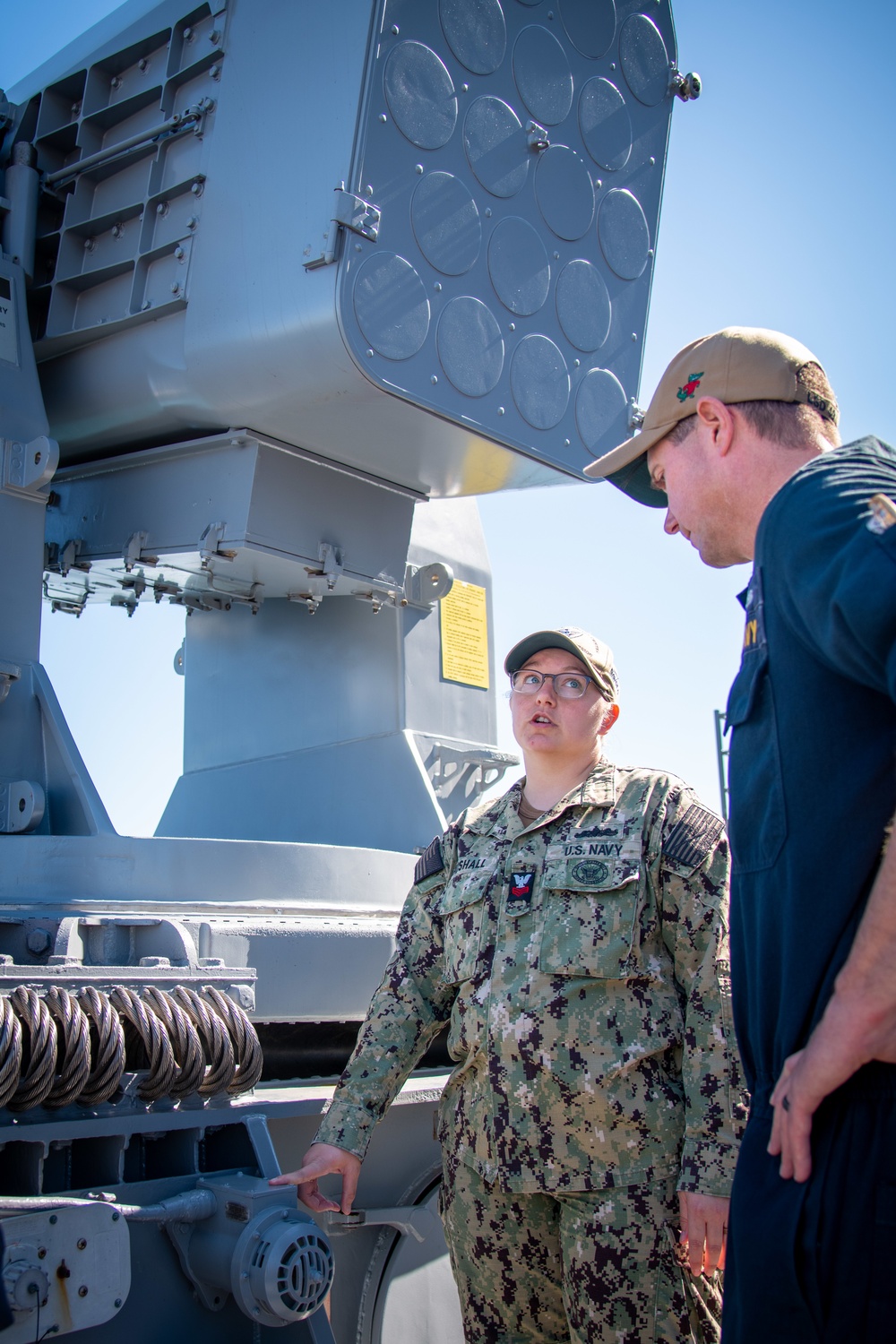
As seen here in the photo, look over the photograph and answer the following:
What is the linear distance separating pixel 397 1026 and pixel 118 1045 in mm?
523

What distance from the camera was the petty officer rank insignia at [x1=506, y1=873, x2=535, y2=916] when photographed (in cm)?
223

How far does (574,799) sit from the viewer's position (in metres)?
2.33

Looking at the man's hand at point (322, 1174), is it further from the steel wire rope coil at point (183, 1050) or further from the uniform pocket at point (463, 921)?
the uniform pocket at point (463, 921)

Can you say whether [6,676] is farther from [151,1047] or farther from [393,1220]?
[393,1220]

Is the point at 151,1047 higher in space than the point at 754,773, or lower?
lower

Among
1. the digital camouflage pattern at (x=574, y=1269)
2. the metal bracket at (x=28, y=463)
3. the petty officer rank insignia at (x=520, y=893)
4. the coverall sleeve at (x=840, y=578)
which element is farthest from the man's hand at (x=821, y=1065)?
the metal bracket at (x=28, y=463)

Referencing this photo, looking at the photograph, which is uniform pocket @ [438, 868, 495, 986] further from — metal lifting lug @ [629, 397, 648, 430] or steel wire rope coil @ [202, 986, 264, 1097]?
metal lifting lug @ [629, 397, 648, 430]

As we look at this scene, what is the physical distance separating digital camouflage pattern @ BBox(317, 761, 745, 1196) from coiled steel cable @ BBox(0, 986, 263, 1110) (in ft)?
1.03

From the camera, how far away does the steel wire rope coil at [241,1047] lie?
254cm

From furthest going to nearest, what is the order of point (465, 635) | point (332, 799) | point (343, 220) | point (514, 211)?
point (465, 635)
point (332, 799)
point (514, 211)
point (343, 220)

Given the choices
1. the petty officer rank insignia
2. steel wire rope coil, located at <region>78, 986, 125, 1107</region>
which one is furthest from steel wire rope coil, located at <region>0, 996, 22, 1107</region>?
the petty officer rank insignia

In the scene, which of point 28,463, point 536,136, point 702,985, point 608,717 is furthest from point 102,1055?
point 536,136

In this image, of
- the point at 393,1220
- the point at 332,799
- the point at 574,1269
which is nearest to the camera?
the point at 574,1269

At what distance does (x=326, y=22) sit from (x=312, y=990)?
2727 millimetres
